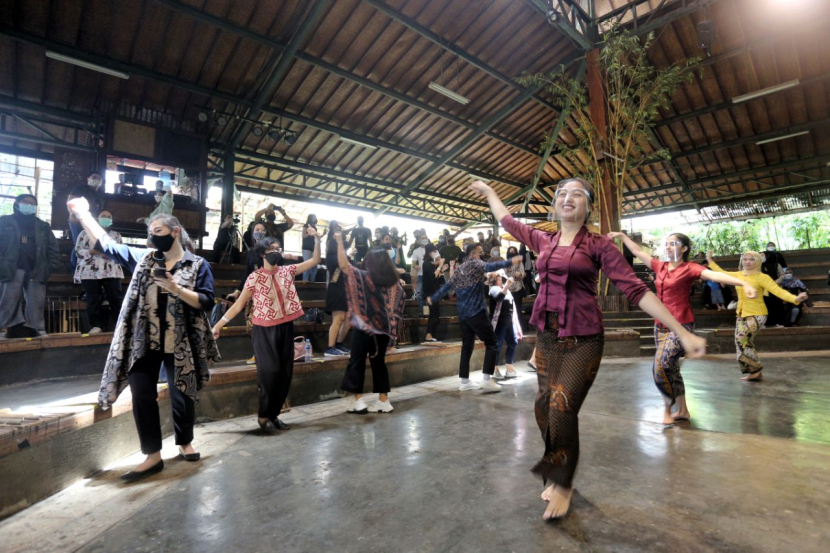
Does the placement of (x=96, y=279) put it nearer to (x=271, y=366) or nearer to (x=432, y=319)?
(x=271, y=366)

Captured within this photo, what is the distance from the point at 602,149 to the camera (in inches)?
408

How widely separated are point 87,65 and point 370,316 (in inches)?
349

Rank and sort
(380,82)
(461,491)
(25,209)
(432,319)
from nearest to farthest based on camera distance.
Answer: (461,491), (25,209), (432,319), (380,82)

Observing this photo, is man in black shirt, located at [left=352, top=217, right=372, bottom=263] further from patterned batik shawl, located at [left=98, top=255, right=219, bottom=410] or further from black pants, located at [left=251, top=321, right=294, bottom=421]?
patterned batik shawl, located at [left=98, top=255, right=219, bottom=410]

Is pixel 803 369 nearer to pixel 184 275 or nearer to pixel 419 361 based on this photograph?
pixel 419 361

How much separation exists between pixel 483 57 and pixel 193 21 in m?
7.30

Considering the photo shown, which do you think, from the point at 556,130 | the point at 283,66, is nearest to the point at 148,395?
the point at 283,66

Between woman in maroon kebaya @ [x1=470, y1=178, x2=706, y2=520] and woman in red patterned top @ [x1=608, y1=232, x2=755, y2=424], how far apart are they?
4.87 feet

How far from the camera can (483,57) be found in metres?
11.7

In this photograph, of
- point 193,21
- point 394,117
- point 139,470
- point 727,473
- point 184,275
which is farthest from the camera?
point 394,117

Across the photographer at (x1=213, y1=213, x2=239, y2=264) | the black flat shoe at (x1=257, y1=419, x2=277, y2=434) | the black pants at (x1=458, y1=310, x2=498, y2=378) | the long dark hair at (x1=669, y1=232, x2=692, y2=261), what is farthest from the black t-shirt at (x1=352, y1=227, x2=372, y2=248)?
the long dark hair at (x1=669, y1=232, x2=692, y2=261)

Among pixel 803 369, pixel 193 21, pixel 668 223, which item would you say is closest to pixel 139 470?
pixel 803 369

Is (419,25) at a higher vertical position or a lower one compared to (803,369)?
higher

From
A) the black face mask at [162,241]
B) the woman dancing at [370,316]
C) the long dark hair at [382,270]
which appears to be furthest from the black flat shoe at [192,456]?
the long dark hair at [382,270]
